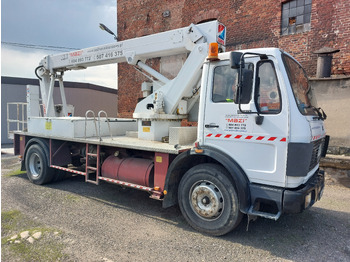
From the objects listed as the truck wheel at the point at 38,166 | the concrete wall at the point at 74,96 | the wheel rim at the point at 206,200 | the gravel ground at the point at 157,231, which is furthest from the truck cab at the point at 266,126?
the concrete wall at the point at 74,96

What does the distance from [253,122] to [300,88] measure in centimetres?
96

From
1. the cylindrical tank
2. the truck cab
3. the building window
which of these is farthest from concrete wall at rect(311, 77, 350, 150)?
the cylindrical tank

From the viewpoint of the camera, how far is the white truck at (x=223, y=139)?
133 inches

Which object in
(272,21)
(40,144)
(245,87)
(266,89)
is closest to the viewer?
(245,87)

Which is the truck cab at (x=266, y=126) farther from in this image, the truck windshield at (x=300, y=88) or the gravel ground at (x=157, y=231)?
the gravel ground at (x=157, y=231)

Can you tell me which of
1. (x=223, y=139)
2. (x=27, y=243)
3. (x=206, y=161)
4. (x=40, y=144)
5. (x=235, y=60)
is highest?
(x=235, y=60)

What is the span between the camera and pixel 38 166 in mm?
6879

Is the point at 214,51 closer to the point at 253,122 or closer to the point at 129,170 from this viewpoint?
the point at 253,122

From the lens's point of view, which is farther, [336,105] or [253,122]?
[336,105]

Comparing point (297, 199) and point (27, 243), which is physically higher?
point (297, 199)

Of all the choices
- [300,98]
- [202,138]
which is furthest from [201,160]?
[300,98]

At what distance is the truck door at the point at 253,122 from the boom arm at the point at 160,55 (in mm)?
873

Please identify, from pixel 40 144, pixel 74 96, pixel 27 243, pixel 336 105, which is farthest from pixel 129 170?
pixel 74 96

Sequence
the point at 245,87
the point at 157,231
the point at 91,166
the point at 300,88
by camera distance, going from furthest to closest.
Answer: the point at 91,166, the point at 157,231, the point at 300,88, the point at 245,87
